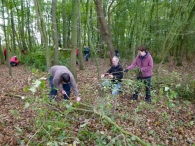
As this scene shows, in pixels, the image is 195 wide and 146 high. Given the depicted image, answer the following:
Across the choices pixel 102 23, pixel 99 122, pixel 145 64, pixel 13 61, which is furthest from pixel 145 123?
pixel 13 61

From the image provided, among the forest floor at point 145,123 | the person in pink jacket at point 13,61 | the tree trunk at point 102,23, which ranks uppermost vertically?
the tree trunk at point 102,23

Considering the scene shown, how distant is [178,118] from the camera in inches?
202

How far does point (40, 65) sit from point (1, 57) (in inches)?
235

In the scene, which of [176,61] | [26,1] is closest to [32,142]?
[176,61]

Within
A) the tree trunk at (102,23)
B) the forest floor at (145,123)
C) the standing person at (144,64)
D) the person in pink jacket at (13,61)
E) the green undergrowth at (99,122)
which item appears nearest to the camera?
the green undergrowth at (99,122)

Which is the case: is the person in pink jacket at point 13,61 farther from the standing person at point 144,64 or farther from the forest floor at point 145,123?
the standing person at point 144,64

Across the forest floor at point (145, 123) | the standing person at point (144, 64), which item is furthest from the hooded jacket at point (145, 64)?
the forest floor at point (145, 123)

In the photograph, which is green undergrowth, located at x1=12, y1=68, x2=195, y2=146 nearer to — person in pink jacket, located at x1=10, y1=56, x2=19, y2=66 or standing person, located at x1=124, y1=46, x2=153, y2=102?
standing person, located at x1=124, y1=46, x2=153, y2=102

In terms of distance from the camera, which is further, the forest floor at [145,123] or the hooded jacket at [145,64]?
the hooded jacket at [145,64]

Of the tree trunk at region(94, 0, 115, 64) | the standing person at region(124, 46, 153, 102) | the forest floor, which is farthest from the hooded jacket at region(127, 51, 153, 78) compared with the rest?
the tree trunk at region(94, 0, 115, 64)

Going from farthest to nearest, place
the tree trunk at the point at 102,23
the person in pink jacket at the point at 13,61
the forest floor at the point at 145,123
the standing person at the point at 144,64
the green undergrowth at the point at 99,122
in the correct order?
the person in pink jacket at the point at 13,61, the tree trunk at the point at 102,23, the standing person at the point at 144,64, the forest floor at the point at 145,123, the green undergrowth at the point at 99,122

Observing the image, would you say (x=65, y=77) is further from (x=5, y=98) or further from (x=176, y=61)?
(x=176, y=61)

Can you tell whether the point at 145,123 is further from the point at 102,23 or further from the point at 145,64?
the point at 102,23

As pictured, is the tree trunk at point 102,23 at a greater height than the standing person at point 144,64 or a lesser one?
greater
